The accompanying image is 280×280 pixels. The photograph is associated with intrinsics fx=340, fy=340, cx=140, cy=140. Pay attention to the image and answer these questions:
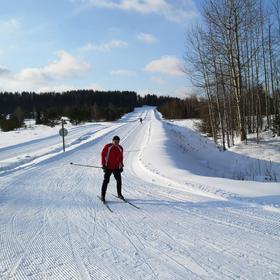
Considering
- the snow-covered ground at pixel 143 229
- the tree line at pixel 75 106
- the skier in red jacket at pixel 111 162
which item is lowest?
the snow-covered ground at pixel 143 229

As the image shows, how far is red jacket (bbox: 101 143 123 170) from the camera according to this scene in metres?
9.65

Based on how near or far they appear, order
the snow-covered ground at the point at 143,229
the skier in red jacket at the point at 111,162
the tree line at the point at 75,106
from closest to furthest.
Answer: the snow-covered ground at the point at 143,229 < the skier in red jacket at the point at 111,162 < the tree line at the point at 75,106

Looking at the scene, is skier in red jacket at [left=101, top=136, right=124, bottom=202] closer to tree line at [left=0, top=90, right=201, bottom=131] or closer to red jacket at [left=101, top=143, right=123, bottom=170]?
red jacket at [left=101, top=143, right=123, bottom=170]

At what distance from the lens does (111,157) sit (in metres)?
9.67

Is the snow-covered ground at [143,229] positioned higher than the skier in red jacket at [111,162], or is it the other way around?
the skier in red jacket at [111,162]

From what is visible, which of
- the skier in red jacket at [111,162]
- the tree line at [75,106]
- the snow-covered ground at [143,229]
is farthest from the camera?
the tree line at [75,106]

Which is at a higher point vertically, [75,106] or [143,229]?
[75,106]

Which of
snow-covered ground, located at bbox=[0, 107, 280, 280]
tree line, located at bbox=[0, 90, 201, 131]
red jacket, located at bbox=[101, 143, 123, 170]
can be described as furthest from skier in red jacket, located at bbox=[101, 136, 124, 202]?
tree line, located at bbox=[0, 90, 201, 131]

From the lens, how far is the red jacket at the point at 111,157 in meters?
9.65

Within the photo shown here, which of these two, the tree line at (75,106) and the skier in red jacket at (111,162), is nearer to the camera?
the skier in red jacket at (111,162)

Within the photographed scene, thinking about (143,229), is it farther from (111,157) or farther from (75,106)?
(75,106)

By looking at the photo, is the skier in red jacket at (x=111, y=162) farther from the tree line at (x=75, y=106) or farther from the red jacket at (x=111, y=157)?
the tree line at (x=75, y=106)

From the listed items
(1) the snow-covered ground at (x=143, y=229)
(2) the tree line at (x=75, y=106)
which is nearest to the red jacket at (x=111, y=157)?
(1) the snow-covered ground at (x=143, y=229)

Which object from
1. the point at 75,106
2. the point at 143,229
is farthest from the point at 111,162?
the point at 75,106
